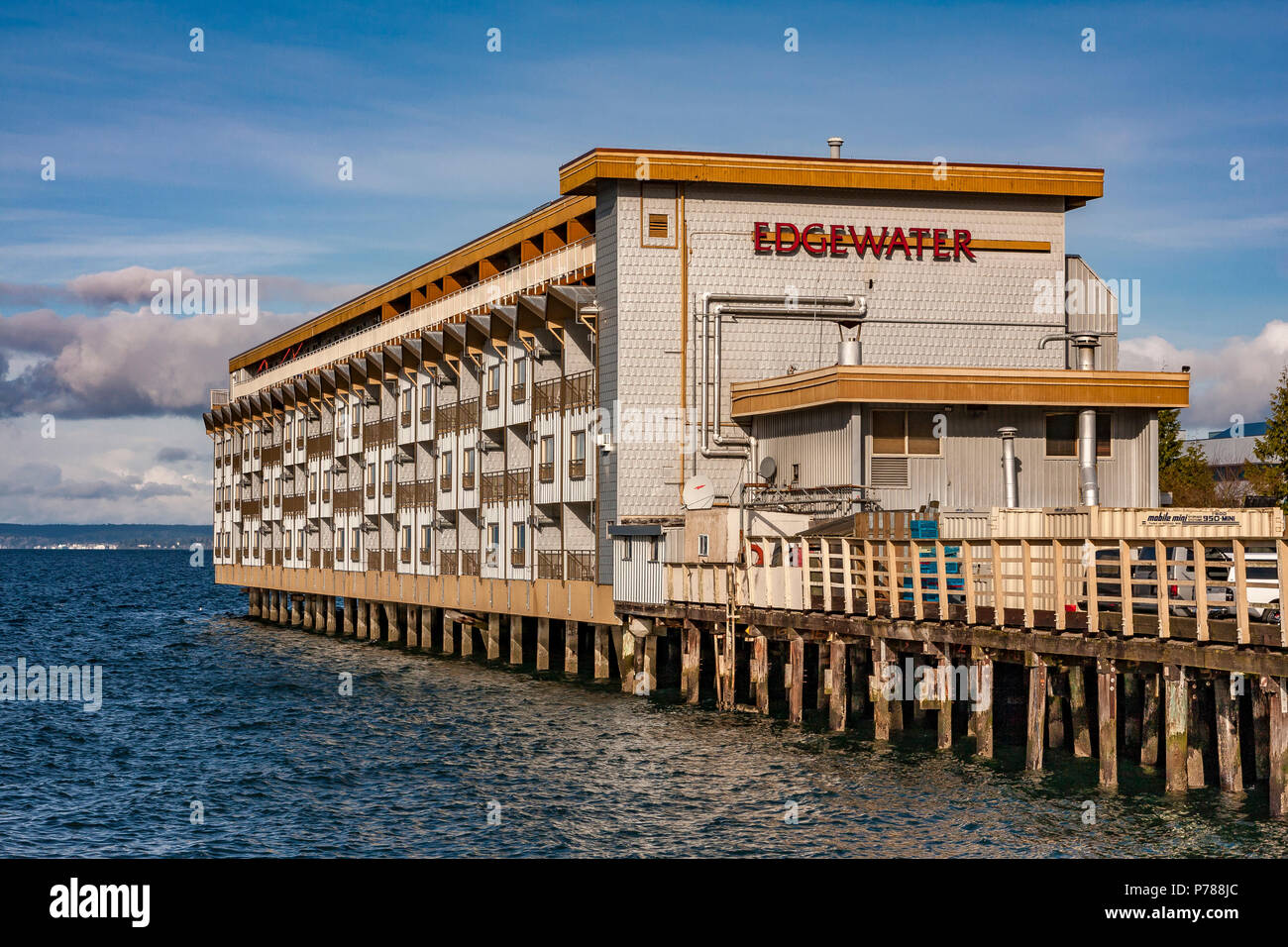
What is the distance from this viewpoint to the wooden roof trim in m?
55.8

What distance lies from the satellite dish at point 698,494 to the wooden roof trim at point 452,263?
13.5 meters

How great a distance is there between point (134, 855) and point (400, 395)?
48.3 metres

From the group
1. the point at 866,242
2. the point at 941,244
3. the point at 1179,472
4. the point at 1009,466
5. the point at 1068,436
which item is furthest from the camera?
the point at 1179,472

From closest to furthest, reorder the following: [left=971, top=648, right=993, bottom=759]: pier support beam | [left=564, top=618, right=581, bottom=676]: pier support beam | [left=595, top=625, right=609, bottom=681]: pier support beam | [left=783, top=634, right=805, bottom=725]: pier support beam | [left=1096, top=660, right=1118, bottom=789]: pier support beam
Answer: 1. [left=1096, top=660, right=1118, bottom=789]: pier support beam
2. [left=971, top=648, right=993, bottom=759]: pier support beam
3. [left=783, top=634, right=805, bottom=725]: pier support beam
4. [left=595, top=625, right=609, bottom=681]: pier support beam
5. [left=564, top=618, right=581, bottom=676]: pier support beam

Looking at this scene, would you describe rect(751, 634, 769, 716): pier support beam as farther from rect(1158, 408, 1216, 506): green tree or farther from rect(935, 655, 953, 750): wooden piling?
rect(1158, 408, 1216, 506): green tree

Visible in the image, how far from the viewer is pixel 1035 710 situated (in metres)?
27.1

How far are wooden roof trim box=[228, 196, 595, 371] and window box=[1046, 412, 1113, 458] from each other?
17.6 m

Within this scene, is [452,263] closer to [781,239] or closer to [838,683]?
Result: [781,239]

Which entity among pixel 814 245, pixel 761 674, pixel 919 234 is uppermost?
pixel 919 234

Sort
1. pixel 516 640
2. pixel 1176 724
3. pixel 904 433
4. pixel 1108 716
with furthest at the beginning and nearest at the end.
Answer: pixel 516 640, pixel 904 433, pixel 1108 716, pixel 1176 724

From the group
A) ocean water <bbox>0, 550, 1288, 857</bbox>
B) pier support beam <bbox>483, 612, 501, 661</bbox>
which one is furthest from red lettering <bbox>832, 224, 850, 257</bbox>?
pier support beam <bbox>483, 612, 501, 661</bbox>

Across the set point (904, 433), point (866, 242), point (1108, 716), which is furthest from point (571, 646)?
point (1108, 716)

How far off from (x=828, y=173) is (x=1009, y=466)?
39.9 ft
